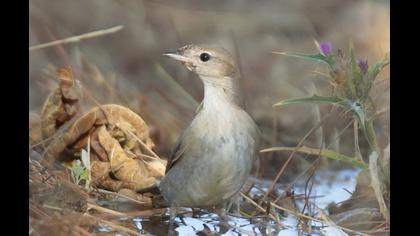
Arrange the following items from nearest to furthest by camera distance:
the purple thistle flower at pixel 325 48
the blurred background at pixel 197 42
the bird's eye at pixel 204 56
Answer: the bird's eye at pixel 204 56
the purple thistle flower at pixel 325 48
the blurred background at pixel 197 42

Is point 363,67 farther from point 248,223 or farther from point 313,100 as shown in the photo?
point 248,223

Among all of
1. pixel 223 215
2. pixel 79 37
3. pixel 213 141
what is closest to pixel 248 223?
pixel 223 215

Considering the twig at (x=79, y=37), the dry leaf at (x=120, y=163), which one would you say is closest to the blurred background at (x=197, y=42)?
the twig at (x=79, y=37)

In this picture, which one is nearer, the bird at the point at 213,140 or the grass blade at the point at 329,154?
the bird at the point at 213,140

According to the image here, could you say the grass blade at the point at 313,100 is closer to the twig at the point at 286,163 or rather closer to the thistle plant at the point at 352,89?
the thistle plant at the point at 352,89

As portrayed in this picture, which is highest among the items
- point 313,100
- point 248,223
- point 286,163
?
point 313,100

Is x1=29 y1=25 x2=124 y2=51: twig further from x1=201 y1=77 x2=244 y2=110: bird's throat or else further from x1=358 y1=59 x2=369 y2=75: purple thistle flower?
x1=358 y1=59 x2=369 y2=75: purple thistle flower

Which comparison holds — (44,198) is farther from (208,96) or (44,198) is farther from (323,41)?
(323,41)
